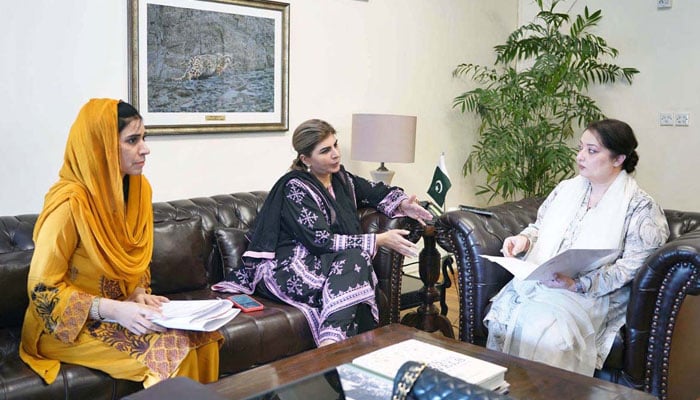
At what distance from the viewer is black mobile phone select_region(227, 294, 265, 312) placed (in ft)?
9.11

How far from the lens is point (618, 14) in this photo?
534 centimetres

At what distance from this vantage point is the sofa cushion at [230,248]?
3.08m

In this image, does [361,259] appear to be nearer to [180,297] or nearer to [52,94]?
[180,297]

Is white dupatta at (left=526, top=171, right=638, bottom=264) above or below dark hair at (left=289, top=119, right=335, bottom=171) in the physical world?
below

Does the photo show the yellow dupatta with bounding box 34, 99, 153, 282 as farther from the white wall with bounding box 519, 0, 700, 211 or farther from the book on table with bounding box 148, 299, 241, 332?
the white wall with bounding box 519, 0, 700, 211

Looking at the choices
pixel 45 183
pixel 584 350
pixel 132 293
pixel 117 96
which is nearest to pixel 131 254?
pixel 132 293

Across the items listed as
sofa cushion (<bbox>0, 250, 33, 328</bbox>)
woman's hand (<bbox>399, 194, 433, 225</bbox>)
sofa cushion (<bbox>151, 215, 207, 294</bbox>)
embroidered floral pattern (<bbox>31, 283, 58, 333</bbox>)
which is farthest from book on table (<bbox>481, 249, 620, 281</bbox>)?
sofa cushion (<bbox>0, 250, 33, 328</bbox>)

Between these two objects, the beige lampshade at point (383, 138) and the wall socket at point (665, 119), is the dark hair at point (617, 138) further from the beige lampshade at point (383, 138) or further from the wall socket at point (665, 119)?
the wall socket at point (665, 119)

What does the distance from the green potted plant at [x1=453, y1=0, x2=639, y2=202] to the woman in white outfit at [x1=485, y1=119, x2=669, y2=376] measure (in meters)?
2.14

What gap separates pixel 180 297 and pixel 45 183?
875 mm

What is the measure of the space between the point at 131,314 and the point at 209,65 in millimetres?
1820

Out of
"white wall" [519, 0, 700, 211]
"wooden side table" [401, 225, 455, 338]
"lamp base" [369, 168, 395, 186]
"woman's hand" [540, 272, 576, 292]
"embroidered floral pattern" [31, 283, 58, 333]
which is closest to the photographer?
"embroidered floral pattern" [31, 283, 58, 333]

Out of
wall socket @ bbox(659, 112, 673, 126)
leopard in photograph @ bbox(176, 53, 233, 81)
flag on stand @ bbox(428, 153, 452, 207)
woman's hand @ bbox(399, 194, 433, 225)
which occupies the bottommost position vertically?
woman's hand @ bbox(399, 194, 433, 225)

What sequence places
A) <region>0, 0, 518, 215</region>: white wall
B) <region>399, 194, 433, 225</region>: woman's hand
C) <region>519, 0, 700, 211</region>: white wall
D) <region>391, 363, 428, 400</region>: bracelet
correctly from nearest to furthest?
<region>391, 363, 428, 400</region>: bracelet < <region>0, 0, 518, 215</region>: white wall < <region>399, 194, 433, 225</region>: woman's hand < <region>519, 0, 700, 211</region>: white wall
